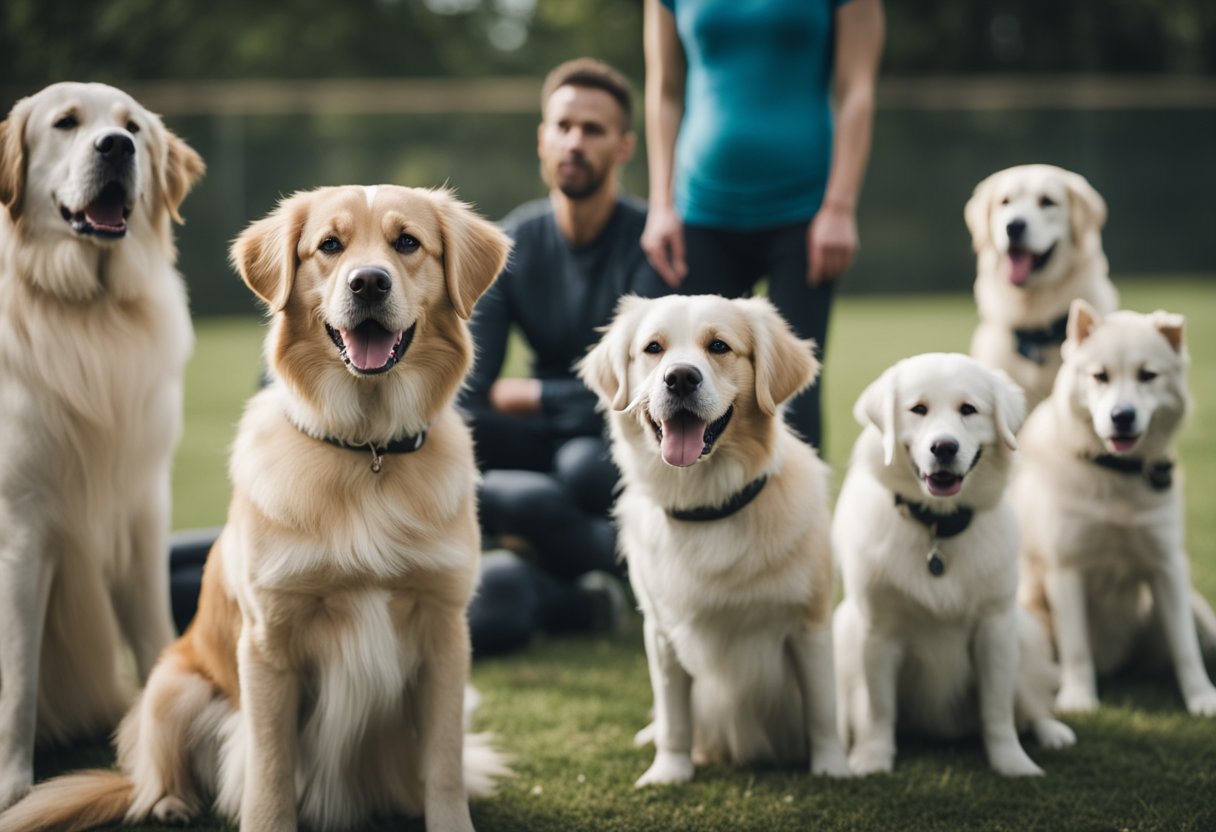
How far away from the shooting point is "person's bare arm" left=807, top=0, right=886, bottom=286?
3.36 metres

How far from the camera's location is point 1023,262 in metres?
4.09

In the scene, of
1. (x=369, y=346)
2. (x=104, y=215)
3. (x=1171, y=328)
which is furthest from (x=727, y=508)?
(x=104, y=215)

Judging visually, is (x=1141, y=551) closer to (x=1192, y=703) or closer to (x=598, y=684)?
(x=1192, y=703)

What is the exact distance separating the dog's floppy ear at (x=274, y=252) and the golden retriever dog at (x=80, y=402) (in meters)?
0.63

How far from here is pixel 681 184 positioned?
12.1 feet

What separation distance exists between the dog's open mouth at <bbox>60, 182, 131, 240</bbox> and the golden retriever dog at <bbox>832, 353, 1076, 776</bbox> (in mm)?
1980

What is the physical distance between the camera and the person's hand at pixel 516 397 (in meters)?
4.57

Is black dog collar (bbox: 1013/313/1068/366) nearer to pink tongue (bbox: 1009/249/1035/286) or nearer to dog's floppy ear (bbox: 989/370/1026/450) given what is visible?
pink tongue (bbox: 1009/249/1035/286)

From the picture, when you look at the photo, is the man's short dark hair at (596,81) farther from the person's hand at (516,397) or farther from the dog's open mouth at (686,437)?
the dog's open mouth at (686,437)

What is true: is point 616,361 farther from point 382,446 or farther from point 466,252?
point 382,446

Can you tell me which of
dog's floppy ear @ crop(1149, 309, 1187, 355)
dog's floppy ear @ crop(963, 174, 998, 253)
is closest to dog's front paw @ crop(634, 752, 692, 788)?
dog's floppy ear @ crop(1149, 309, 1187, 355)

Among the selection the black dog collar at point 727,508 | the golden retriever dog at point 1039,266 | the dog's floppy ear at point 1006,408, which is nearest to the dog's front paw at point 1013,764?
the dog's floppy ear at point 1006,408

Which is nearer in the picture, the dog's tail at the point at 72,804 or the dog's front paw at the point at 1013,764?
the dog's tail at the point at 72,804

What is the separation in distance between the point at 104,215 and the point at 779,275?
1.96 m
